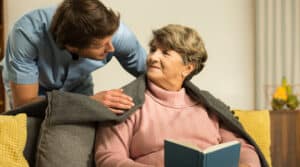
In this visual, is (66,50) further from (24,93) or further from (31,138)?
(31,138)

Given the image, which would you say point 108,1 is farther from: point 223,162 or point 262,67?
point 223,162

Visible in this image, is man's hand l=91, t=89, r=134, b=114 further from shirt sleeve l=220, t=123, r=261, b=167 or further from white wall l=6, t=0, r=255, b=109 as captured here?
white wall l=6, t=0, r=255, b=109

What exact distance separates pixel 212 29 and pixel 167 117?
1.72 meters

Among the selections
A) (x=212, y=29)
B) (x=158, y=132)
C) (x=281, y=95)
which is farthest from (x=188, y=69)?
(x=212, y=29)

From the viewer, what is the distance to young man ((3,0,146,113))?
4.63ft

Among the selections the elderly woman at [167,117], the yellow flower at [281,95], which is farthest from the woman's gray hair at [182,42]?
the yellow flower at [281,95]

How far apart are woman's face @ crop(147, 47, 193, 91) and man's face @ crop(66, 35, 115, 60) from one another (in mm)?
159

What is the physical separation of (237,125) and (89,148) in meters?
0.54

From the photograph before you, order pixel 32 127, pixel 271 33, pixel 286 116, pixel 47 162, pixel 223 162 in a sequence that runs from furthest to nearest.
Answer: pixel 271 33 < pixel 286 116 < pixel 32 127 < pixel 47 162 < pixel 223 162

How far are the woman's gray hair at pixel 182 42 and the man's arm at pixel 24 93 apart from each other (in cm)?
50

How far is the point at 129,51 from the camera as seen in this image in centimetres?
173

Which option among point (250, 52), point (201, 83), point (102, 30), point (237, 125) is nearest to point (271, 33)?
point (250, 52)

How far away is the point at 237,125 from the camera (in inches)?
60.3

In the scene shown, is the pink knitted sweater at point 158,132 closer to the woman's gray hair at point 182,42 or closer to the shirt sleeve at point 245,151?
the shirt sleeve at point 245,151
